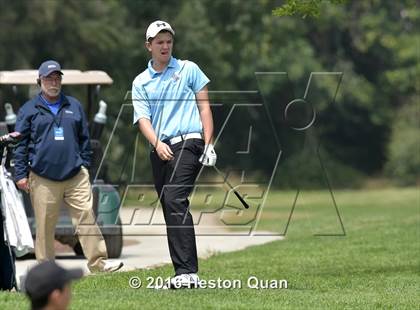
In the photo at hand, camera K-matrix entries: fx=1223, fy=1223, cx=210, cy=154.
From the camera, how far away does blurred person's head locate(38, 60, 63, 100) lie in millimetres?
11484

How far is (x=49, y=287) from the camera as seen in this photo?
6246mm

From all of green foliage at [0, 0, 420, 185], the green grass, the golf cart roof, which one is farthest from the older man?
green foliage at [0, 0, 420, 185]

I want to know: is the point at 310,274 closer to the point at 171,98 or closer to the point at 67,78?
the point at 171,98

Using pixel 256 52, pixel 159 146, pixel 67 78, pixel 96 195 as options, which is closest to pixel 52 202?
pixel 159 146

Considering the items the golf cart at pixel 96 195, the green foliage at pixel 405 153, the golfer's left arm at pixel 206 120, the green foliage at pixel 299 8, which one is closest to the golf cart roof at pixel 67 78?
the golf cart at pixel 96 195

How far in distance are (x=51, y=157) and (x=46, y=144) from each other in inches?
5.2

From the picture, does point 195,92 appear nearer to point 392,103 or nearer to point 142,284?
point 142,284

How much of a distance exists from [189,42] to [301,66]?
13.7 meters

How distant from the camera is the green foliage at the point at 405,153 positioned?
52.1 metres

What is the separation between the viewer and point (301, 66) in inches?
2090

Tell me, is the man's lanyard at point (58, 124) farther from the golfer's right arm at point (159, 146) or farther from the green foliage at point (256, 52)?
the green foliage at point (256, 52)

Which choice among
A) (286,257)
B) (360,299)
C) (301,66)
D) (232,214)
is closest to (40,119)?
(360,299)

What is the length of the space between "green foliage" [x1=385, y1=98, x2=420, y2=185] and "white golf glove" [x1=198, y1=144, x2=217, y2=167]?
4203 cm

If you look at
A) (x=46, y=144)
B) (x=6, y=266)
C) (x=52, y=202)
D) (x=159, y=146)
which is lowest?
(x=6, y=266)
